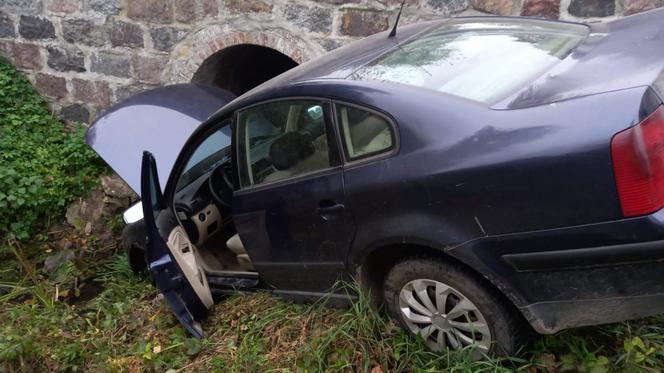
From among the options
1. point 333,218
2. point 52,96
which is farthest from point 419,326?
point 52,96

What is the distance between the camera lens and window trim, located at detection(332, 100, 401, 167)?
2615mm

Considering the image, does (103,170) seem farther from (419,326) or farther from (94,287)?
(419,326)

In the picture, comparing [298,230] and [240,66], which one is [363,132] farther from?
[240,66]

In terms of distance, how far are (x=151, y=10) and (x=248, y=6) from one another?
3.60ft

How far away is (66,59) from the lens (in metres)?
6.50

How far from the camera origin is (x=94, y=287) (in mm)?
4984

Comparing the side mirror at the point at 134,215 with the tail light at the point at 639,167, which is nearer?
the tail light at the point at 639,167

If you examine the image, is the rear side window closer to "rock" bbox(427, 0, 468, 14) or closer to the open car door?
the open car door

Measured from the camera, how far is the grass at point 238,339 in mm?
2822

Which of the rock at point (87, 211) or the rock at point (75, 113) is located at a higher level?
the rock at point (75, 113)

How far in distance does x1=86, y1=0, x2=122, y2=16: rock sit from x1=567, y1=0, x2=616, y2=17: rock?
4.35 metres

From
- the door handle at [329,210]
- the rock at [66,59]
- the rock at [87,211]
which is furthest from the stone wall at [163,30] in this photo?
the door handle at [329,210]

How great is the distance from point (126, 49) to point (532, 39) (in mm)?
4501

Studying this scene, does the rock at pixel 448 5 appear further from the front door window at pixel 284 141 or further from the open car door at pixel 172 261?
the open car door at pixel 172 261
